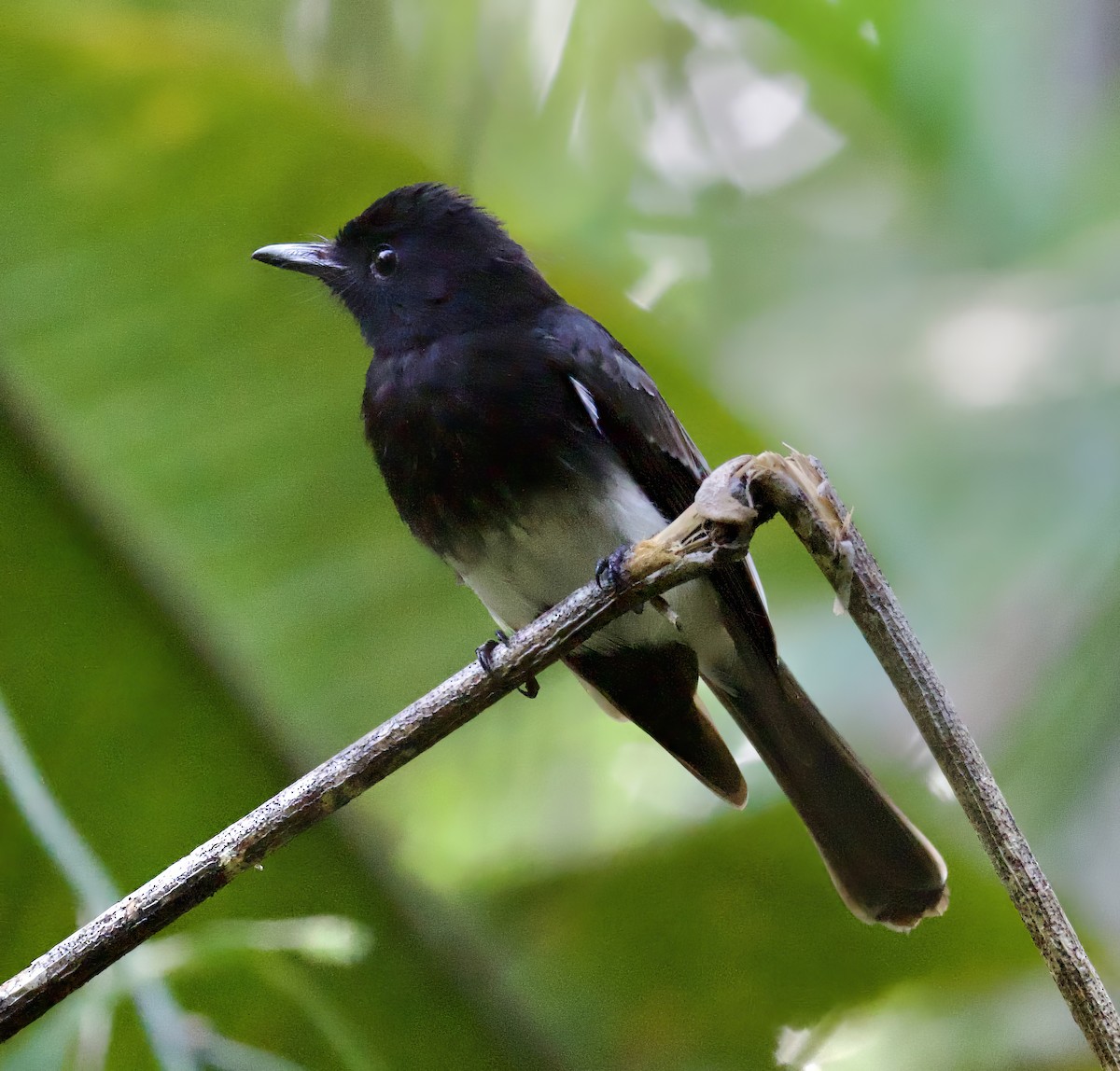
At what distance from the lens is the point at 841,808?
1.92 meters

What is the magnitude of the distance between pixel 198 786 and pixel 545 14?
2.06 m

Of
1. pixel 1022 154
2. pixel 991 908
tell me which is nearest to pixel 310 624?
pixel 991 908

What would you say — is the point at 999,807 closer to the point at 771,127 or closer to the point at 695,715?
the point at 695,715

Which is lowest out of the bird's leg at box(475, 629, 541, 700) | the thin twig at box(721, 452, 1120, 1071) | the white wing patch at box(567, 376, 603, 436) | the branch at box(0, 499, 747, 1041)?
the thin twig at box(721, 452, 1120, 1071)

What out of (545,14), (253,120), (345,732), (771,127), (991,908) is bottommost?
(991,908)

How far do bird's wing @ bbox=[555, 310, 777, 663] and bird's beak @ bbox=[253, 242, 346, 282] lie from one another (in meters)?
0.42

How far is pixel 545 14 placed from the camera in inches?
121

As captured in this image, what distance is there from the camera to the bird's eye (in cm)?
216

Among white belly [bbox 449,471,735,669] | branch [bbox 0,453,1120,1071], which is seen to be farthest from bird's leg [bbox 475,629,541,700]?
branch [bbox 0,453,1120,1071]

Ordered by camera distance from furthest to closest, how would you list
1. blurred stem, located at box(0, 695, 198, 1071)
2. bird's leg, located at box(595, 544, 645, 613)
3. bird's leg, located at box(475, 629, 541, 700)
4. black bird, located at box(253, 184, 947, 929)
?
black bird, located at box(253, 184, 947, 929)
bird's leg, located at box(475, 629, 541, 700)
blurred stem, located at box(0, 695, 198, 1071)
bird's leg, located at box(595, 544, 645, 613)

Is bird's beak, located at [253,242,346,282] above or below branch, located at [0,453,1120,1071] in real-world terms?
above

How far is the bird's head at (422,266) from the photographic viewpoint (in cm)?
207

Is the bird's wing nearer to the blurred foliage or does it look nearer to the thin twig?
the blurred foliage

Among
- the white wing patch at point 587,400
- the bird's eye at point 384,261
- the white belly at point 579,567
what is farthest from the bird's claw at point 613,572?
the bird's eye at point 384,261
